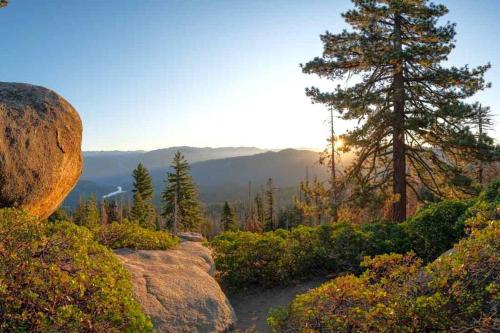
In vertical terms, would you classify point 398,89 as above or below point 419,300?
above

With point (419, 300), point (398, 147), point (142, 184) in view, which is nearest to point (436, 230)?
point (398, 147)

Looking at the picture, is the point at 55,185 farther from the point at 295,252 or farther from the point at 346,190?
the point at 346,190

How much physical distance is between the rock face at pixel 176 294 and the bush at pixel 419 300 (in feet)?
6.18

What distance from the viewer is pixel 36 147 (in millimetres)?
7781

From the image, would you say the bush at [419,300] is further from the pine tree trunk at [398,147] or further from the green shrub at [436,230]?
the pine tree trunk at [398,147]

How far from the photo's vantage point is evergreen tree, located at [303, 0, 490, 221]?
15.0 m

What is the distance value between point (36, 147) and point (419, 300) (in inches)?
302

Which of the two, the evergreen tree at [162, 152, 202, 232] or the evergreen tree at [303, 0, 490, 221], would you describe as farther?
the evergreen tree at [162, 152, 202, 232]

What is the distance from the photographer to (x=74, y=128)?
8875 mm

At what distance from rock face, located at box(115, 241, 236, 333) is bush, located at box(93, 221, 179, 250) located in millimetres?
323

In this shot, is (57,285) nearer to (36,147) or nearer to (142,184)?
(36,147)

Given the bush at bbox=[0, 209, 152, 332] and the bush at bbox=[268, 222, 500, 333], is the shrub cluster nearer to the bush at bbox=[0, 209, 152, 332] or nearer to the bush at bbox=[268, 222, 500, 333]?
the bush at bbox=[268, 222, 500, 333]

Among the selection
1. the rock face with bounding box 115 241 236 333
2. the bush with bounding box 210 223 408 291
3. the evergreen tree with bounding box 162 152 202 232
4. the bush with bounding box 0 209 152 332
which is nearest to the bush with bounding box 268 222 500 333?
the rock face with bounding box 115 241 236 333

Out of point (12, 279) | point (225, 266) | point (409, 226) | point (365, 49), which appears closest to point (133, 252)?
point (225, 266)
